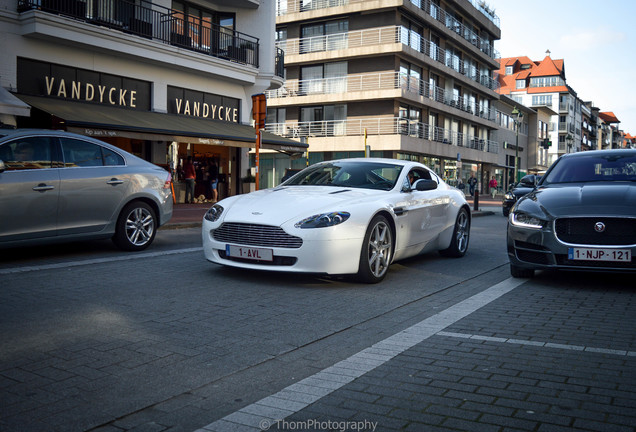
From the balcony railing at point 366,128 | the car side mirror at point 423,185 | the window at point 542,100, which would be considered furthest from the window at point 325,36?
the window at point 542,100

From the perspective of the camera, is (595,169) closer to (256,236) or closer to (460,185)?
(256,236)

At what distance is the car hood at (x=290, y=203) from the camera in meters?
6.27

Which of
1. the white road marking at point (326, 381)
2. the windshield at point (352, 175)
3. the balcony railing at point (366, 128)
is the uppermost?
the balcony railing at point (366, 128)

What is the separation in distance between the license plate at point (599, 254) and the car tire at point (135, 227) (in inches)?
231

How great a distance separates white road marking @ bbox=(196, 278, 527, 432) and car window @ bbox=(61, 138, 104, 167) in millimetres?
5315

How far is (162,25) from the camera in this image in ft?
69.7

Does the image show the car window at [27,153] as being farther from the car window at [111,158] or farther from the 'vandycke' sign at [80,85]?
the 'vandycke' sign at [80,85]

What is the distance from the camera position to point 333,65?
140ft

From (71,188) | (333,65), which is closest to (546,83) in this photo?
(333,65)

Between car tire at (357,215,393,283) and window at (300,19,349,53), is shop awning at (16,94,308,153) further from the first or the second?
window at (300,19,349,53)

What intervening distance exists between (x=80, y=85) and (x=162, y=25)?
4.21 metres

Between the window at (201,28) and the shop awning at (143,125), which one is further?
the window at (201,28)

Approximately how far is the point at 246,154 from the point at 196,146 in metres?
2.80

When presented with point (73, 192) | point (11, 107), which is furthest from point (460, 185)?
point (73, 192)
